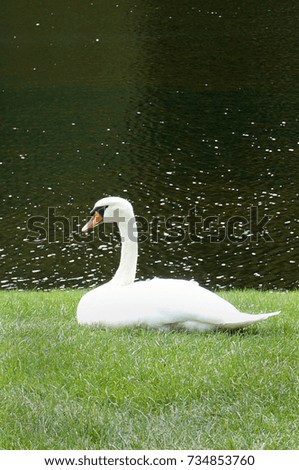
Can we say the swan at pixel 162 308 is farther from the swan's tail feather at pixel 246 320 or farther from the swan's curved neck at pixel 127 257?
the swan's curved neck at pixel 127 257

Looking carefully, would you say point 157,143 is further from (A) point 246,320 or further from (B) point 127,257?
(A) point 246,320

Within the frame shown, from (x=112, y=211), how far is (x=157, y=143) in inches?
885

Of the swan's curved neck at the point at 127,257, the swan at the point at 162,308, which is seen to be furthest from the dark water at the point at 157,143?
the swan at the point at 162,308

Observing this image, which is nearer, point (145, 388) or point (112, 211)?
point (145, 388)

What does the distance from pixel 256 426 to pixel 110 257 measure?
16.6 m

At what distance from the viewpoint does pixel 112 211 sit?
30.6ft

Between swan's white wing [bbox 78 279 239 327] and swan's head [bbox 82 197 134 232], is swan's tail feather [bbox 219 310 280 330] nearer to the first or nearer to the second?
swan's white wing [bbox 78 279 239 327]

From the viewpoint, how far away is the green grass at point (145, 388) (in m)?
5.43

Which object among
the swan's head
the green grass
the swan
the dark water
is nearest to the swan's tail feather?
the swan

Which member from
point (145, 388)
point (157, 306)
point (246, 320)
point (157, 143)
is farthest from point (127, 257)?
point (157, 143)

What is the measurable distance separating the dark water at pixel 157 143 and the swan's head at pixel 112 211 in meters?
11.1

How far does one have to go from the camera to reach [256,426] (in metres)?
5.50

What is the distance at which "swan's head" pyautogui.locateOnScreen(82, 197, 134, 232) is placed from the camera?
9.29 metres

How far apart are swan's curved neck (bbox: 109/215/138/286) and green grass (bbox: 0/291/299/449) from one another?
115 cm
